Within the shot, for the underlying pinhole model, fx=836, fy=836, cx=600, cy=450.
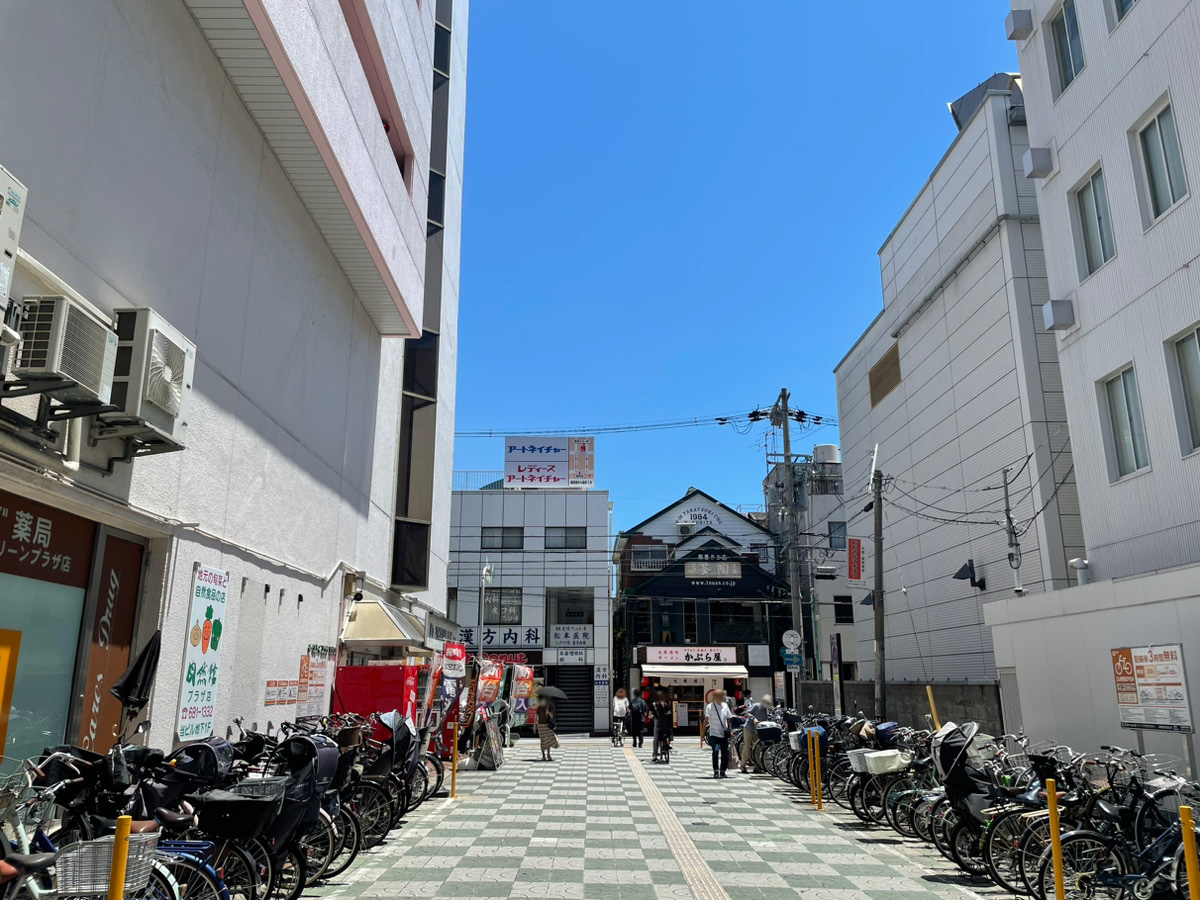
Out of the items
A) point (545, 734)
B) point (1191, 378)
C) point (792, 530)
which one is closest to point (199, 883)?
point (1191, 378)

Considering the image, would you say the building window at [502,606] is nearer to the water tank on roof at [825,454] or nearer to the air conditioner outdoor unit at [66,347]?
the water tank on roof at [825,454]

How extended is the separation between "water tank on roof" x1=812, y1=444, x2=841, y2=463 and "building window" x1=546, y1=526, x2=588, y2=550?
13.9m

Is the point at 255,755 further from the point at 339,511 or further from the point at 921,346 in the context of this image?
the point at 921,346

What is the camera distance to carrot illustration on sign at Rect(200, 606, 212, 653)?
8.95 meters

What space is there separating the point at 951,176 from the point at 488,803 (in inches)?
806

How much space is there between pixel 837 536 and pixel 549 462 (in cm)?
1514

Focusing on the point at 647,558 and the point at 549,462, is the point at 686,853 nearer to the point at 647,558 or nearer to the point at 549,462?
the point at 549,462

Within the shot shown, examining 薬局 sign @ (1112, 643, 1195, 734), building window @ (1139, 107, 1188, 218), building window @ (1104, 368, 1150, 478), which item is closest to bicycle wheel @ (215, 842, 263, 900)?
薬局 sign @ (1112, 643, 1195, 734)

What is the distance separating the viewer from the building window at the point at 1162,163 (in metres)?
11.0

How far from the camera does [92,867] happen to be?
411cm

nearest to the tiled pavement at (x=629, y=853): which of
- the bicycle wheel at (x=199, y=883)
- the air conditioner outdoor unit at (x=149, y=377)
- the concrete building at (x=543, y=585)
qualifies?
the bicycle wheel at (x=199, y=883)

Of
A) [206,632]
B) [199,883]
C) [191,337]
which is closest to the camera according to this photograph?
[199,883]

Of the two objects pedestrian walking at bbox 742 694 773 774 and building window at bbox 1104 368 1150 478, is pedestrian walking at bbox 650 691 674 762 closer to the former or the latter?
pedestrian walking at bbox 742 694 773 774

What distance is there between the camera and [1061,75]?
14.0 m
